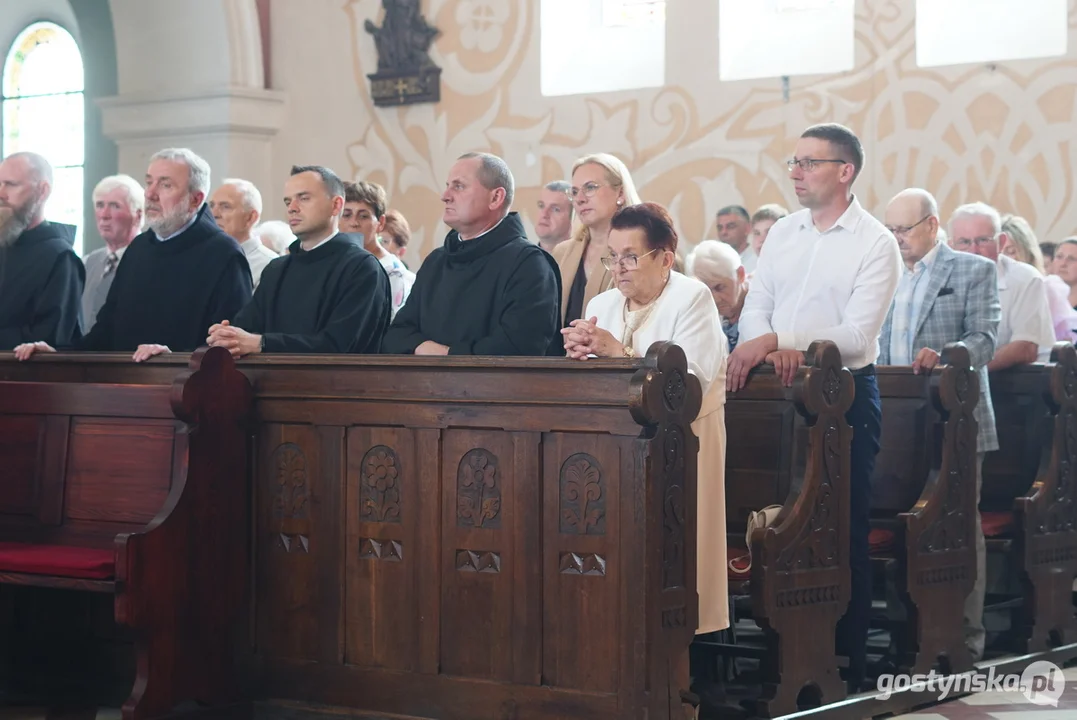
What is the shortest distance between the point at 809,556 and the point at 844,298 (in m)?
0.98

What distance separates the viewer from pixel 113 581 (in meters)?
4.88

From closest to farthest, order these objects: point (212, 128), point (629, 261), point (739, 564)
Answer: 1. point (629, 261)
2. point (739, 564)
3. point (212, 128)

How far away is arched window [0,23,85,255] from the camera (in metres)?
13.2

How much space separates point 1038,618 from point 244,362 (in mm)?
3397

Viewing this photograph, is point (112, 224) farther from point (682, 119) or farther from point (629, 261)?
point (682, 119)

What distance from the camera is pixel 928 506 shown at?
5734mm

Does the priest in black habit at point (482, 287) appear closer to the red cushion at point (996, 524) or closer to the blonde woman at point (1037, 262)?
the red cushion at point (996, 524)

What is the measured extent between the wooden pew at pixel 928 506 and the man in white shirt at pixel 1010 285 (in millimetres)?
1233

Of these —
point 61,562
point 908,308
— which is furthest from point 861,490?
point 61,562

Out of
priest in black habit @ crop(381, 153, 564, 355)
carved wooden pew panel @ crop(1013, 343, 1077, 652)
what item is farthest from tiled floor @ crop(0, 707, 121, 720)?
carved wooden pew panel @ crop(1013, 343, 1077, 652)

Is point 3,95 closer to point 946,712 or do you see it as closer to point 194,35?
point 194,35

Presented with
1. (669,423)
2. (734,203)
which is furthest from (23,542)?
(734,203)

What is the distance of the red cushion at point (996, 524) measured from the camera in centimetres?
639

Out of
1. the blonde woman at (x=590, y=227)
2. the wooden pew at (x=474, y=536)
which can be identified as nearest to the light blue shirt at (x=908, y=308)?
the blonde woman at (x=590, y=227)
